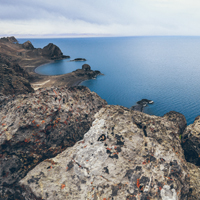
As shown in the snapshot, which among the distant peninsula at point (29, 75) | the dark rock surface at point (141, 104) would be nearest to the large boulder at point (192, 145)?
the dark rock surface at point (141, 104)

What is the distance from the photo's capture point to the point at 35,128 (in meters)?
11.4

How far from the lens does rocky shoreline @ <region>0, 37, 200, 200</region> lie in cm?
872

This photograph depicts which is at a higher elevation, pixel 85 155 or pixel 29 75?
pixel 85 155

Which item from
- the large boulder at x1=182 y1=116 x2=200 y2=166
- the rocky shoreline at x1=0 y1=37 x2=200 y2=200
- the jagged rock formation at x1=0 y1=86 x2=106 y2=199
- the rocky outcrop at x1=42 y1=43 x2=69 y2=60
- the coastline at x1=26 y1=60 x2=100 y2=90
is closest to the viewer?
the rocky shoreline at x1=0 y1=37 x2=200 y2=200

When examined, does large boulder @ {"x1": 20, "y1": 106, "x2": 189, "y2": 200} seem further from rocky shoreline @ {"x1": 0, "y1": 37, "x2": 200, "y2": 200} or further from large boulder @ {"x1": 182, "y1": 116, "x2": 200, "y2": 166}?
large boulder @ {"x1": 182, "y1": 116, "x2": 200, "y2": 166}

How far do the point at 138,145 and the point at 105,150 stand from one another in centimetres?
274

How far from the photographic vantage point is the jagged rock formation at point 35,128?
10.2m

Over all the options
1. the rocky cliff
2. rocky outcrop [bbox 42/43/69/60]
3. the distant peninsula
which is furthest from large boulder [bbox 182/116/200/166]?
rocky outcrop [bbox 42/43/69/60]

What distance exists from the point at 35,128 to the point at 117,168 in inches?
309

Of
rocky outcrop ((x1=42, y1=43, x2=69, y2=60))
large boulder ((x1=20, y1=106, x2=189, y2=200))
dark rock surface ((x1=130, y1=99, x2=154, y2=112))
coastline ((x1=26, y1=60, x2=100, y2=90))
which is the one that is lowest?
dark rock surface ((x1=130, y1=99, x2=154, y2=112))

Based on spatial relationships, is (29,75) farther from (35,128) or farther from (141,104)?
(35,128)

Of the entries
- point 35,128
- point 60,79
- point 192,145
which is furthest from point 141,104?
point 35,128

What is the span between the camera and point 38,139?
1135 cm

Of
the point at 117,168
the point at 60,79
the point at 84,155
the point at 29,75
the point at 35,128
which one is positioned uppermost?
the point at 35,128
